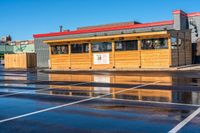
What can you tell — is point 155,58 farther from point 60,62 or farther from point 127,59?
point 60,62

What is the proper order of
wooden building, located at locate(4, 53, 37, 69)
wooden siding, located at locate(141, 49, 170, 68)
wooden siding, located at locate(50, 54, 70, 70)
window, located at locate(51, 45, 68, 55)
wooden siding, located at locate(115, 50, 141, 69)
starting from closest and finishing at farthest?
1. wooden siding, located at locate(141, 49, 170, 68)
2. wooden siding, located at locate(115, 50, 141, 69)
3. wooden siding, located at locate(50, 54, 70, 70)
4. window, located at locate(51, 45, 68, 55)
5. wooden building, located at locate(4, 53, 37, 69)

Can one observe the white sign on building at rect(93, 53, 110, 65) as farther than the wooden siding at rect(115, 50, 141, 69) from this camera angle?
Yes

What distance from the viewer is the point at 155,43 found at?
94.5 ft

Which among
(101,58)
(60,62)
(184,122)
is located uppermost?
(101,58)

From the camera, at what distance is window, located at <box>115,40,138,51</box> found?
1180 inches

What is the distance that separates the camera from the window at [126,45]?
2997cm

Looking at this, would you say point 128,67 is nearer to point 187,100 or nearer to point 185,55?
point 185,55

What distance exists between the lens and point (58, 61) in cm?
3553

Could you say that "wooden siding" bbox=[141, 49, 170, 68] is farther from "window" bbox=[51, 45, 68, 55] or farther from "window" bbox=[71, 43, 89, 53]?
"window" bbox=[51, 45, 68, 55]

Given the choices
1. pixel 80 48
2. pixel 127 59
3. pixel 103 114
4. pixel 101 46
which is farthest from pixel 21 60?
pixel 103 114

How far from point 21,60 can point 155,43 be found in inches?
858

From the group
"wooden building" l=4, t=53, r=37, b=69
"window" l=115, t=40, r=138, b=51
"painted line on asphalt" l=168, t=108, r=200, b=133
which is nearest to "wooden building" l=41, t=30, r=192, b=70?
"window" l=115, t=40, r=138, b=51

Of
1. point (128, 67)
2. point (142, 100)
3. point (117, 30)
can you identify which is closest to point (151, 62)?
point (128, 67)

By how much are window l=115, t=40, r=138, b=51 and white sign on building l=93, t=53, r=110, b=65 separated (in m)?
1.33
